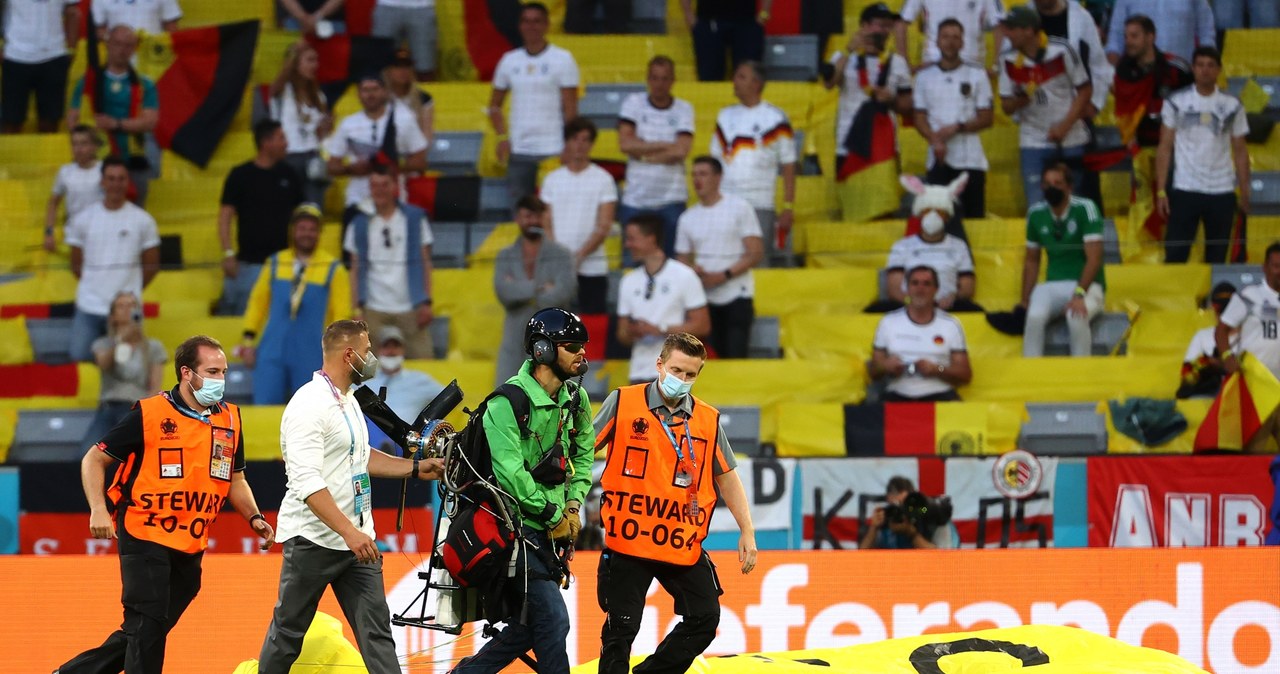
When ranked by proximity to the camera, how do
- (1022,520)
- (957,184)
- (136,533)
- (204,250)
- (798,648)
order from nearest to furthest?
1. (136,533)
2. (798,648)
3. (1022,520)
4. (957,184)
5. (204,250)

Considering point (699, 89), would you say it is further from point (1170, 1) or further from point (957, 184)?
point (1170, 1)

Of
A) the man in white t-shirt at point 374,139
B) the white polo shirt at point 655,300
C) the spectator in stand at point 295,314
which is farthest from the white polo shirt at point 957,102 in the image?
the spectator in stand at point 295,314

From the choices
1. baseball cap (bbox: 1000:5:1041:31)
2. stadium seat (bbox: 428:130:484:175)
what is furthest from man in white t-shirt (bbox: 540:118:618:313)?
baseball cap (bbox: 1000:5:1041:31)

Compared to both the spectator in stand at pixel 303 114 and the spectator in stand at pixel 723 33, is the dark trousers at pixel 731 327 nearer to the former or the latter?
the spectator in stand at pixel 723 33

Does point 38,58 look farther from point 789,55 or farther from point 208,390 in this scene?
point 208,390

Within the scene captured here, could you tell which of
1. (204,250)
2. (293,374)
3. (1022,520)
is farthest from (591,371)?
(204,250)

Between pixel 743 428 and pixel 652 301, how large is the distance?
1.21 meters

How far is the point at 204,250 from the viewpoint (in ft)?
49.7

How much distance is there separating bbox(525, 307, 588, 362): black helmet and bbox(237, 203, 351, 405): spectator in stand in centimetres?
642

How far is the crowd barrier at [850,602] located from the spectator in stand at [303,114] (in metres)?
6.23

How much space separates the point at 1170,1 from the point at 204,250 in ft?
28.9

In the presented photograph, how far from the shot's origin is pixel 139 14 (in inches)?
617

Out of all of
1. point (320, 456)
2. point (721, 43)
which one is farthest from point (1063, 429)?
point (320, 456)

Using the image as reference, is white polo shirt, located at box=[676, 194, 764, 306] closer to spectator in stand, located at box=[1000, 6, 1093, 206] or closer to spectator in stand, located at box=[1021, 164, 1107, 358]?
spectator in stand, located at box=[1021, 164, 1107, 358]
